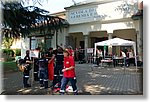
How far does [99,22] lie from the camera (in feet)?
37.8

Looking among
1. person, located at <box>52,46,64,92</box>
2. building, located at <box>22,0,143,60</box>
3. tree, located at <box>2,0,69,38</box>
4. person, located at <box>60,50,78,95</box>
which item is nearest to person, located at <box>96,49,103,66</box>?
building, located at <box>22,0,143,60</box>

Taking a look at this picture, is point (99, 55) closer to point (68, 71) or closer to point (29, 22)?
point (29, 22)

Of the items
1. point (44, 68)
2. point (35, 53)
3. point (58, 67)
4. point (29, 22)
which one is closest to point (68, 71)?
point (58, 67)

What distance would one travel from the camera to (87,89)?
23.2ft

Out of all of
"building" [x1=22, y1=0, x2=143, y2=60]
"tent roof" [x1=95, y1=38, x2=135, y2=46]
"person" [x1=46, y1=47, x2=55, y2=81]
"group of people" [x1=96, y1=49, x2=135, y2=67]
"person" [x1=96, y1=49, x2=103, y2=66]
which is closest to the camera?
"person" [x1=46, y1=47, x2=55, y2=81]

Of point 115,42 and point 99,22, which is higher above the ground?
point 99,22

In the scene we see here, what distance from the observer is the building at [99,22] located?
1003 cm

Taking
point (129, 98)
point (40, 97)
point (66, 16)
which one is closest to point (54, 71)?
point (40, 97)

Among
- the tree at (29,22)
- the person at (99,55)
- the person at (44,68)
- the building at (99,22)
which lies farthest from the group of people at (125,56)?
the person at (44,68)

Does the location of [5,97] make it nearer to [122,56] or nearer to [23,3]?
[23,3]

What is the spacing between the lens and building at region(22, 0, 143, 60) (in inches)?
395

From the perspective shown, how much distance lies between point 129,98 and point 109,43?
7024 mm

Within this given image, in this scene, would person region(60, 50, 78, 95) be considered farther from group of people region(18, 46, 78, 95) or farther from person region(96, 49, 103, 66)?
person region(96, 49, 103, 66)

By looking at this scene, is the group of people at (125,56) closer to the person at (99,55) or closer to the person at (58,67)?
the person at (99,55)
